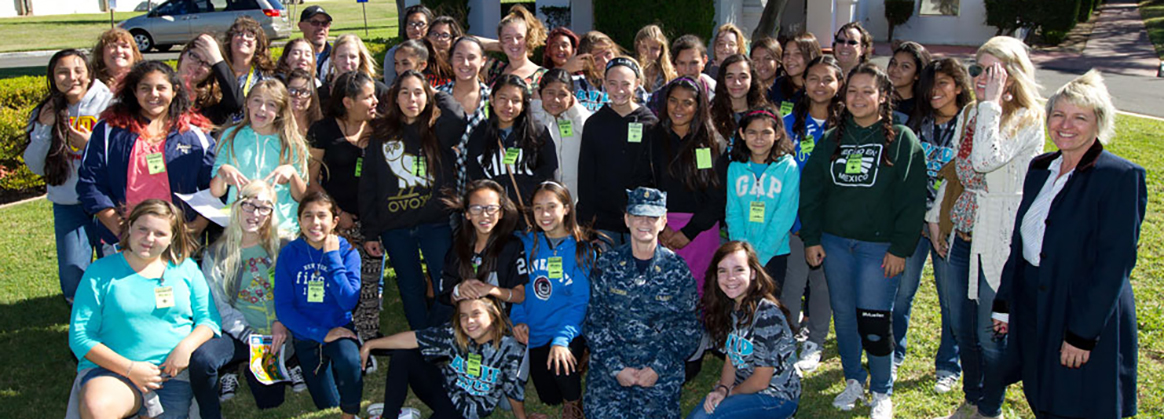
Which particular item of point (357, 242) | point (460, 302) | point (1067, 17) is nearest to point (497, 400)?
point (460, 302)

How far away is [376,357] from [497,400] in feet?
4.50

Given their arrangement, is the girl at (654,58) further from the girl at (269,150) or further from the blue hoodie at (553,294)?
the girl at (269,150)

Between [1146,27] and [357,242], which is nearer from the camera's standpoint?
[357,242]

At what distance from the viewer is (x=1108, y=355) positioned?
11.1ft

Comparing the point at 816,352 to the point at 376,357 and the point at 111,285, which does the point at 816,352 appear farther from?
the point at 111,285

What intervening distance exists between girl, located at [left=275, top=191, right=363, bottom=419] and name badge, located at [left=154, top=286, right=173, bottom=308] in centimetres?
57

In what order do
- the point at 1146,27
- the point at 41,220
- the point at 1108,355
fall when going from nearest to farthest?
the point at 1108,355, the point at 41,220, the point at 1146,27

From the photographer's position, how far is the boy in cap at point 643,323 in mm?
4406

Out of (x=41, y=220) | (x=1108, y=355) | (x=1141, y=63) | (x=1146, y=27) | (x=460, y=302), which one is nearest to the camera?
(x=1108, y=355)

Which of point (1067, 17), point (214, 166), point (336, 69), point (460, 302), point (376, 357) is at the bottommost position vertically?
point (376, 357)

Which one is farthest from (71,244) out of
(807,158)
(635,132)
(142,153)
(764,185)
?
(807,158)

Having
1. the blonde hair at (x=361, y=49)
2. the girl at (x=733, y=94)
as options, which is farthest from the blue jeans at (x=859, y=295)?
the blonde hair at (x=361, y=49)

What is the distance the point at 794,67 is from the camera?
19.9ft

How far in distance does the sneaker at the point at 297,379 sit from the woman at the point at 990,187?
12.4ft
